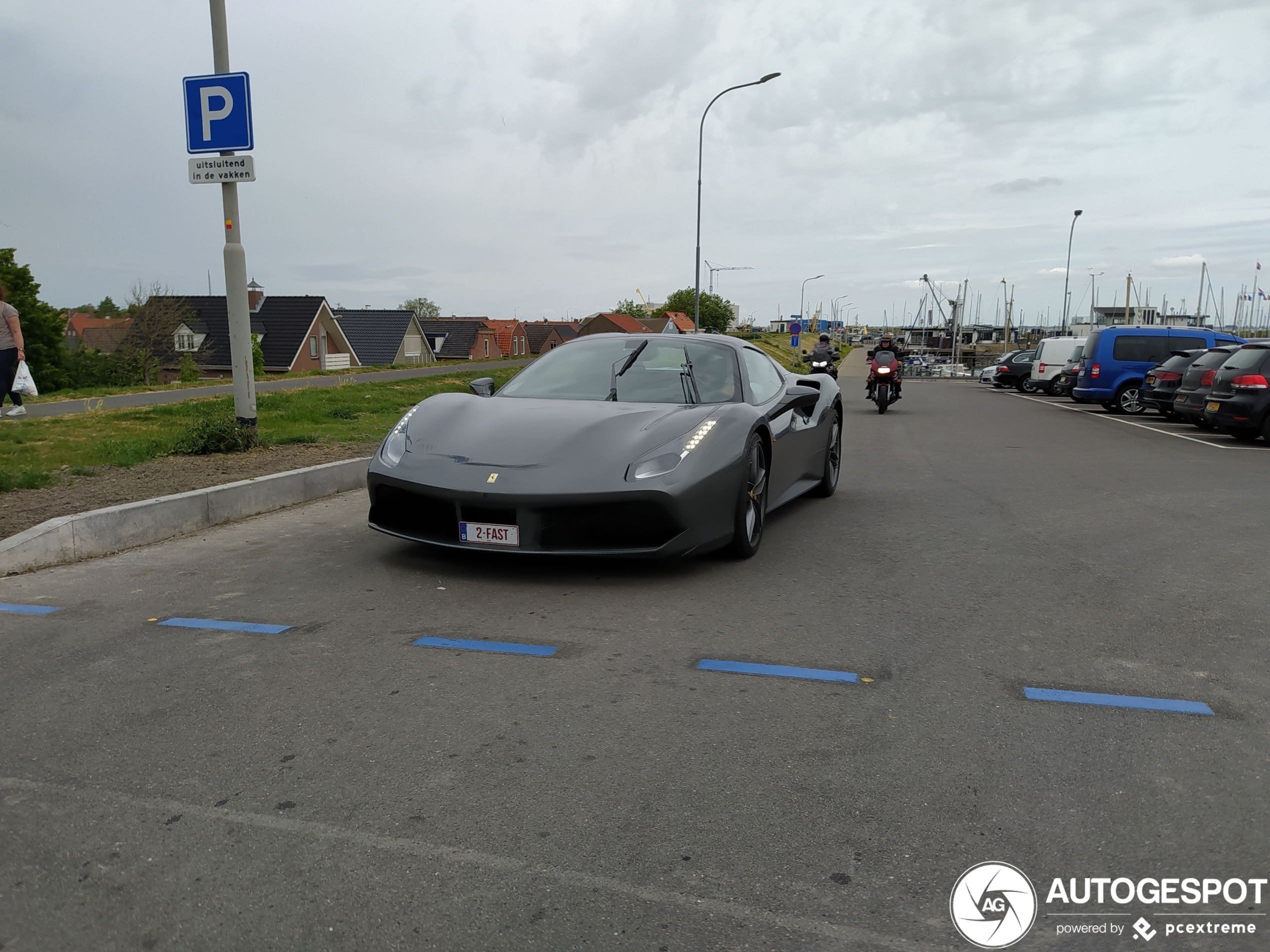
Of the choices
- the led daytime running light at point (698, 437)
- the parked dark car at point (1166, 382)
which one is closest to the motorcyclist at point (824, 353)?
the parked dark car at point (1166, 382)

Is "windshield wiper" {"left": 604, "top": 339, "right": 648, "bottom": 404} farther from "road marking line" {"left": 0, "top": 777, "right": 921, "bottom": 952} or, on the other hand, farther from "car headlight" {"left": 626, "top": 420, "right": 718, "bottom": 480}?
"road marking line" {"left": 0, "top": 777, "right": 921, "bottom": 952}

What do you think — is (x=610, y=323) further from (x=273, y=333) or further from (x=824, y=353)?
(x=824, y=353)

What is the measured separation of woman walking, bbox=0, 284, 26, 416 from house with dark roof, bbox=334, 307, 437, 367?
66.5 metres

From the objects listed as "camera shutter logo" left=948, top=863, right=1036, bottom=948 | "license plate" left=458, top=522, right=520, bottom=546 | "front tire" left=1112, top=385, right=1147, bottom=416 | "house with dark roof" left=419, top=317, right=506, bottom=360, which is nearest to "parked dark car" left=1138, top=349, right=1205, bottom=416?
"front tire" left=1112, top=385, right=1147, bottom=416

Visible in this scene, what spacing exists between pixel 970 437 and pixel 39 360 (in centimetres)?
5581

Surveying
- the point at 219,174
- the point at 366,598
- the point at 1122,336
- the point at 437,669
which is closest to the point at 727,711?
the point at 437,669

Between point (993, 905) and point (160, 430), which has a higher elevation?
point (160, 430)

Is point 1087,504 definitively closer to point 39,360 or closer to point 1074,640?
point 1074,640

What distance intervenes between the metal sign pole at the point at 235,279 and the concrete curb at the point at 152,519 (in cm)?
161

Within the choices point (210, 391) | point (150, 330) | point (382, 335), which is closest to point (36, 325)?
point (150, 330)

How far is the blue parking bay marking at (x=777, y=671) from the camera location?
3795 millimetres

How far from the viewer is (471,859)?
2.45 meters

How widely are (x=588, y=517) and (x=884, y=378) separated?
57.1 ft

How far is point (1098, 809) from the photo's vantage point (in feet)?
8.97
